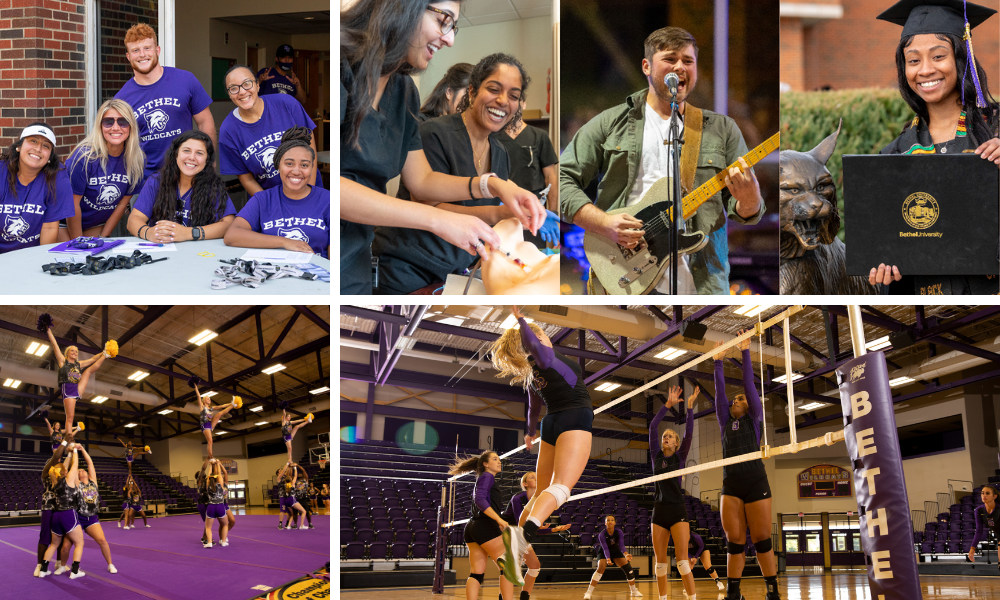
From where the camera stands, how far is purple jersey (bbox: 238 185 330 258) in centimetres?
294

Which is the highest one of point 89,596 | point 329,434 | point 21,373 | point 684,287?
point 684,287

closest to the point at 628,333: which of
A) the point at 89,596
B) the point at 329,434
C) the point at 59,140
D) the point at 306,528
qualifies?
the point at 329,434

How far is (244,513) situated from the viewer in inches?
125

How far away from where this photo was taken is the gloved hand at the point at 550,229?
301 centimetres

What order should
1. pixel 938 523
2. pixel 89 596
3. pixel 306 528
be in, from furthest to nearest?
pixel 938 523 → pixel 306 528 → pixel 89 596

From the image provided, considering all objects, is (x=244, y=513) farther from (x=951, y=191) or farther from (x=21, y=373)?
(x=951, y=191)

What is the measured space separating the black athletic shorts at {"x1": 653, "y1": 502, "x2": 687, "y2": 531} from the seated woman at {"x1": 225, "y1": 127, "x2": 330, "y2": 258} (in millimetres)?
1991

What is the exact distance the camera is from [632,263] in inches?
120

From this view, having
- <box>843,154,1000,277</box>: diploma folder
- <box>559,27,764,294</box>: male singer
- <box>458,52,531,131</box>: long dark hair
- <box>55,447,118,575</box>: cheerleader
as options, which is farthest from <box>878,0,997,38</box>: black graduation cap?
<box>55,447,118,575</box>: cheerleader

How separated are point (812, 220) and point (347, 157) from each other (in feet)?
7.31

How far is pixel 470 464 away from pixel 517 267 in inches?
38.4

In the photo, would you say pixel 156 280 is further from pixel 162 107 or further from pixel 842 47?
pixel 842 47

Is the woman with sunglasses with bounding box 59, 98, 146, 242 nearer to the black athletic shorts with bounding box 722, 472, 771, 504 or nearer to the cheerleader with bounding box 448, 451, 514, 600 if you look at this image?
the cheerleader with bounding box 448, 451, 514, 600

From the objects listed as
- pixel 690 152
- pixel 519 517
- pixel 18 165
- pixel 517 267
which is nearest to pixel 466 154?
pixel 517 267
